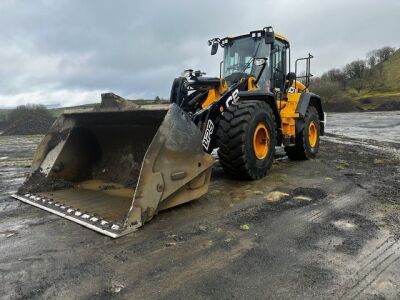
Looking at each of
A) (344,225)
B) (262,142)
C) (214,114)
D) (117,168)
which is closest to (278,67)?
(262,142)

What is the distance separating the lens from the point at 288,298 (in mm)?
2732

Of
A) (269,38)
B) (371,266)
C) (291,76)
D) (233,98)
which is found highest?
(269,38)

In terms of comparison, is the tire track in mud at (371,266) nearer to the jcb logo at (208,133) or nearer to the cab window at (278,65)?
the jcb logo at (208,133)

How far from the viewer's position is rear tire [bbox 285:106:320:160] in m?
8.47

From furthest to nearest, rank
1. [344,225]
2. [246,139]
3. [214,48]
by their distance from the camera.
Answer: [214,48] → [246,139] → [344,225]

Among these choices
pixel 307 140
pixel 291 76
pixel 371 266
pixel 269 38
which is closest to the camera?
pixel 371 266

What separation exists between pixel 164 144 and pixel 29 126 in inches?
814

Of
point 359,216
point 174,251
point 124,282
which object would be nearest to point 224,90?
point 359,216

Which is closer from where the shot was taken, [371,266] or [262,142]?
[371,266]

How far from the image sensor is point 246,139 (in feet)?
18.7

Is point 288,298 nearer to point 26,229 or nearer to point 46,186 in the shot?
point 26,229

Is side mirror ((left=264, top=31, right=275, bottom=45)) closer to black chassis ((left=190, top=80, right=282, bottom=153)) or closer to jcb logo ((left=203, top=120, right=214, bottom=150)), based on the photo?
black chassis ((left=190, top=80, right=282, bottom=153))

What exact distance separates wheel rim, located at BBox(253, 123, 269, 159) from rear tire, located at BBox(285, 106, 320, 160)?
86.5 inches

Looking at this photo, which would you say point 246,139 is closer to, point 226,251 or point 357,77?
point 226,251
